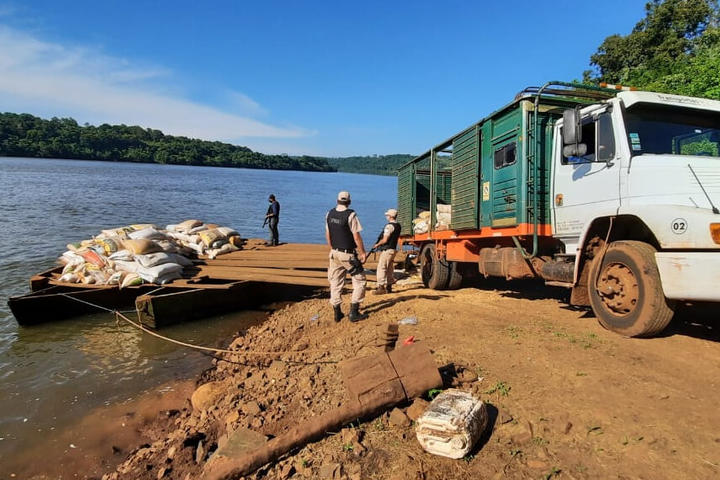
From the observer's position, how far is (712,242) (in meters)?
3.62

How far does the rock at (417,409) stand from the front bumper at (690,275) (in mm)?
2565

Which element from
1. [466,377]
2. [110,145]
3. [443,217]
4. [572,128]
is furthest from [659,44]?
[110,145]

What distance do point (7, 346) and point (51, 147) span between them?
311 feet

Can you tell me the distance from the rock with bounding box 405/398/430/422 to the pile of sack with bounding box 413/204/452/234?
5212 mm

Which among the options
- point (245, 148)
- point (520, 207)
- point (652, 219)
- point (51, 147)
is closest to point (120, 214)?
point (520, 207)

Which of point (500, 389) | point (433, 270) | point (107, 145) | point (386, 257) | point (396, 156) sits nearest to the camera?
point (500, 389)

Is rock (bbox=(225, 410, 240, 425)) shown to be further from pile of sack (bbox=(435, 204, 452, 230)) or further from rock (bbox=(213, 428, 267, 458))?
pile of sack (bbox=(435, 204, 452, 230))

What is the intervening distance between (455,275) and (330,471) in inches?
231

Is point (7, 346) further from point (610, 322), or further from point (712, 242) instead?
point (712, 242)

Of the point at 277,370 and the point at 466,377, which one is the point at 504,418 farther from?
the point at 277,370

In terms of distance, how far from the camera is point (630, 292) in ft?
14.1

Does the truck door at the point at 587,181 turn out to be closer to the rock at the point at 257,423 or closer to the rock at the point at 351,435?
the rock at the point at 351,435

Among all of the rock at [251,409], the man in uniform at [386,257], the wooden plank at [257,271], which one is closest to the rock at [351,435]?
the rock at [251,409]

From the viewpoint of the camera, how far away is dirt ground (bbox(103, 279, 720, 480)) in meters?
2.62
